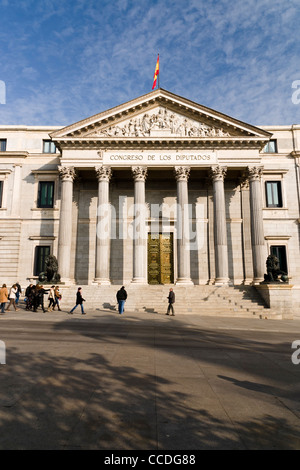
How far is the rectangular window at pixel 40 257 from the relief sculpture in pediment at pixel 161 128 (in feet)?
41.5

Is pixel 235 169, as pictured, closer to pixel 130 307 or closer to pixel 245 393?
pixel 130 307

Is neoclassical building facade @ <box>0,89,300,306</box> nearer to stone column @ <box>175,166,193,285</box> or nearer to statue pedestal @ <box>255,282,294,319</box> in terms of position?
stone column @ <box>175,166,193,285</box>

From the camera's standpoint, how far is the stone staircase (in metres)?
22.5

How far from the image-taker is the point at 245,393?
5633 millimetres

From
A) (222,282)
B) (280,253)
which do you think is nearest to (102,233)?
(222,282)

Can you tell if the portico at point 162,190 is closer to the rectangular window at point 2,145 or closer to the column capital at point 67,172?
the column capital at point 67,172

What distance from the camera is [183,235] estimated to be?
27422 millimetres

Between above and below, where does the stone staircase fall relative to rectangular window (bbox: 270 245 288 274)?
below

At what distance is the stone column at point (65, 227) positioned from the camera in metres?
27.3

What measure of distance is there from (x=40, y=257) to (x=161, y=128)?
17.7 m

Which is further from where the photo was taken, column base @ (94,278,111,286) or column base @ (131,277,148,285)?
column base @ (94,278,111,286)

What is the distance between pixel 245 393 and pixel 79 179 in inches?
1162

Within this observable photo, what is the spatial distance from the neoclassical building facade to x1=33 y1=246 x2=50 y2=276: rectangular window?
0.39ft

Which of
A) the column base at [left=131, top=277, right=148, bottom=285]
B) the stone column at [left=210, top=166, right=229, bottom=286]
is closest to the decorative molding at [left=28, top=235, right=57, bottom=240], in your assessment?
the column base at [left=131, top=277, right=148, bottom=285]
